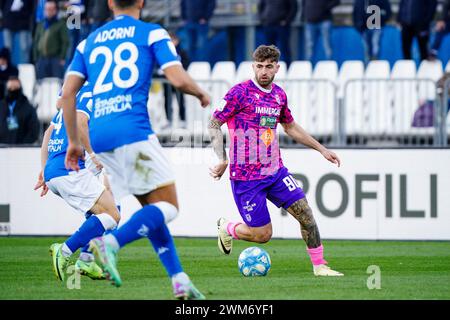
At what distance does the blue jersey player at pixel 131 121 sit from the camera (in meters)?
8.34

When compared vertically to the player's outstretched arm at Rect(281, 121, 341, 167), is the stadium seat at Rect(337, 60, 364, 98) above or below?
above

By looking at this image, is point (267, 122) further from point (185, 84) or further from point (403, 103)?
point (403, 103)

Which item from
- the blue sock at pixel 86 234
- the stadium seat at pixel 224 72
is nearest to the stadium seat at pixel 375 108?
the stadium seat at pixel 224 72

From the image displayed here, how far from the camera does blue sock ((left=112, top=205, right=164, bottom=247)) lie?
8273 millimetres

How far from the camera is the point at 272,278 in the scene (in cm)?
1103

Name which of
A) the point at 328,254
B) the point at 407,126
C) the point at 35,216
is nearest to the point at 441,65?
the point at 407,126

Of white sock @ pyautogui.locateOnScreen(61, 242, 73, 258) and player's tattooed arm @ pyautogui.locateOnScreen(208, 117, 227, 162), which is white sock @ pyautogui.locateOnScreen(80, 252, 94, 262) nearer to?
white sock @ pyautogui.locateOnScreen(61, 242, 73, 258)

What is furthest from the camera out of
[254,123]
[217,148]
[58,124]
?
[254,123]

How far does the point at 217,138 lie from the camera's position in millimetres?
11641

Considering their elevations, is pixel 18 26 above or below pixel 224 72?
above

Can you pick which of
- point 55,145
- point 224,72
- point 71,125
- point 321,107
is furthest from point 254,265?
point 224,72

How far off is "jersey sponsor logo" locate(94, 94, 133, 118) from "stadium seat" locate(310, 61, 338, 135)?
956 centimetres

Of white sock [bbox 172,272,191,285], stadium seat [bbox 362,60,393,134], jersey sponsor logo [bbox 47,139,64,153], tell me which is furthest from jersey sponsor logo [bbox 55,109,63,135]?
stadium seat [bbox 362,60,393,134]

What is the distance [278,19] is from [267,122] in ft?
29.7
